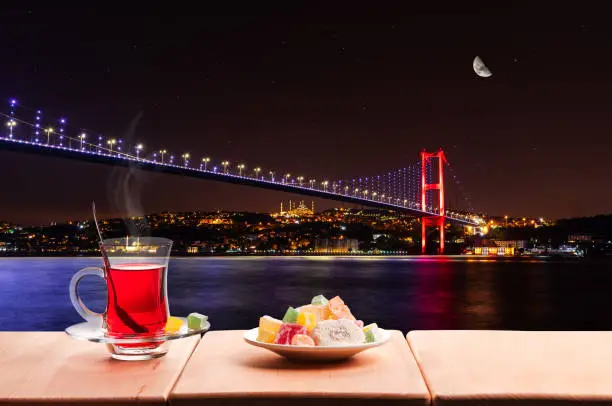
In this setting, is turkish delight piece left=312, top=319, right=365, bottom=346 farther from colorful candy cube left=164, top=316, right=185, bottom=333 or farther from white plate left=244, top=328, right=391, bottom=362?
colorful candy cube left=164, top=316, right=185, bottom=333

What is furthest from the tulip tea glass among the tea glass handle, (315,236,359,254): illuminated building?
(315,236,359,254): illuminated building

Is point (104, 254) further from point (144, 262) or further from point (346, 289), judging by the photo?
point (346, 289)

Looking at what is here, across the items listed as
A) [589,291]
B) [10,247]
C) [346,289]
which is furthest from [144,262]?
[10,247]

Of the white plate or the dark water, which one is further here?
the dark water

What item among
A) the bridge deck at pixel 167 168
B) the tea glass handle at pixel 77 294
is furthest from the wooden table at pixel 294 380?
the bridge deck at pixel 167 168

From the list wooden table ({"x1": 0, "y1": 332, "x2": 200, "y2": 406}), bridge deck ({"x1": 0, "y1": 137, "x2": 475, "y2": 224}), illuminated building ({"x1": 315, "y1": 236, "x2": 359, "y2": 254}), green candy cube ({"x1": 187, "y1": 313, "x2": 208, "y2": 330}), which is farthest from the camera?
illuminated building ({"x1": 315, "y1": 236, "x2": 359, "y2": 254})

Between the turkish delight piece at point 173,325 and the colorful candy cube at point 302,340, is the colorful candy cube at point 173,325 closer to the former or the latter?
the turkish delight piece at point 173,325

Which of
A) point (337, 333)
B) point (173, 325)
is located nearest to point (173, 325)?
point (173, 325)
